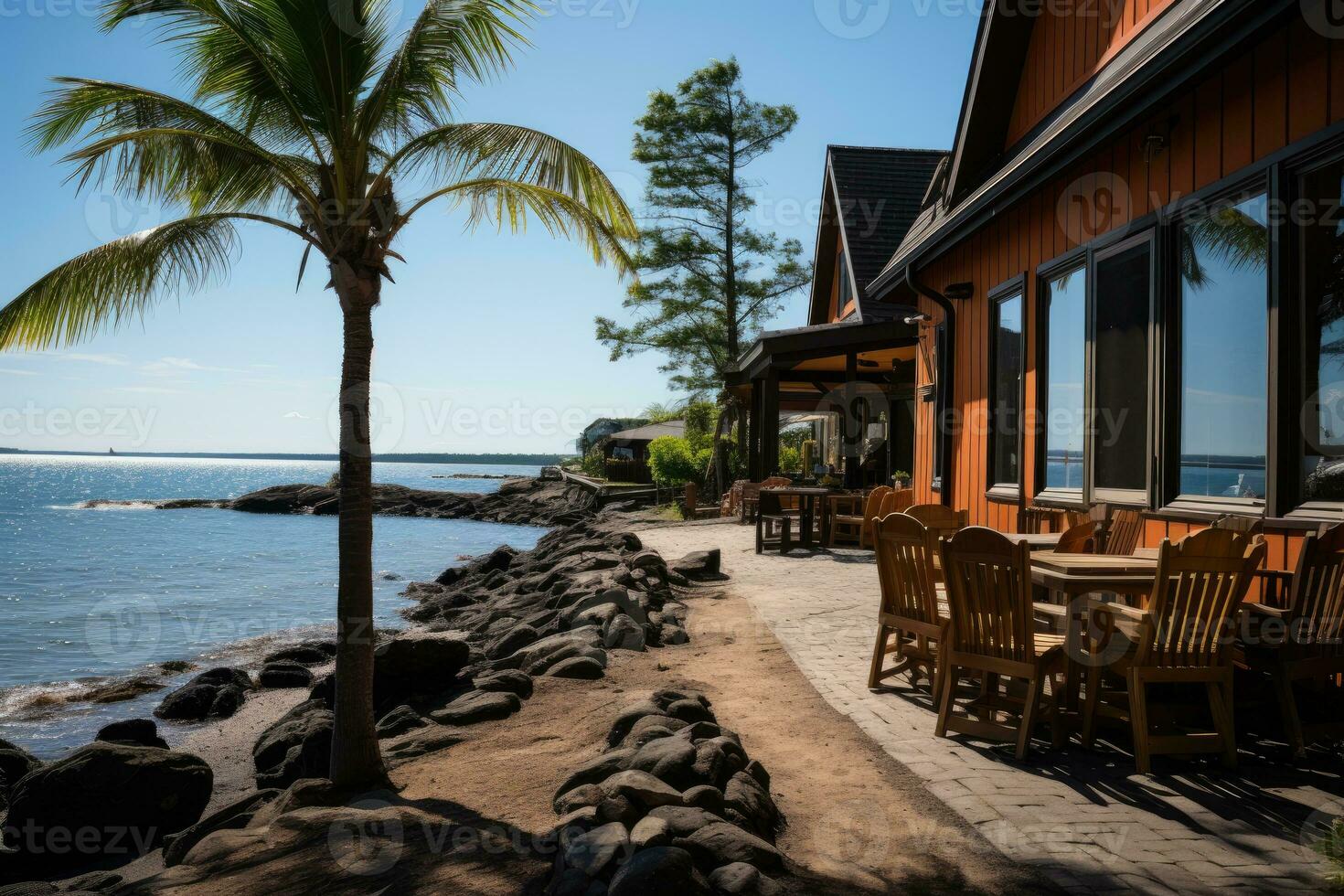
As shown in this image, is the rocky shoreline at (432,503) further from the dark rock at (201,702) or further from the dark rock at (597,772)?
the dark rock at (597,772)

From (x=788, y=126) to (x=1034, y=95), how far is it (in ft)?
75.7

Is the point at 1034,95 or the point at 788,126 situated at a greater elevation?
the point at 788,126

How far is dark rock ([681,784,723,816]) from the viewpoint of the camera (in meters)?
3.63

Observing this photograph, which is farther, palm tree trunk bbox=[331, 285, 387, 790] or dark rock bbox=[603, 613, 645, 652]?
dark rock bbox=[603, 613, 645, 652]

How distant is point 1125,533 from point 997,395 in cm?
325

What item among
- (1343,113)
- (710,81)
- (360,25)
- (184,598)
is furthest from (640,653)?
(710,81)

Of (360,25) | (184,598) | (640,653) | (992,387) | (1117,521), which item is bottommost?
(184,598)

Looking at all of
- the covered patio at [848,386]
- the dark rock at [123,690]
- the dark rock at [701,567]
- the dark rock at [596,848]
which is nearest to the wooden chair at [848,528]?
the covered patio at [848,386]

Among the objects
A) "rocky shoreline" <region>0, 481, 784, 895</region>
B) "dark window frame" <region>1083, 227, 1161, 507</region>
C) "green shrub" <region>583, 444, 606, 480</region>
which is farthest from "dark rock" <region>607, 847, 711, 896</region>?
"green shrub" <region>583, 444, 606, 480</region>

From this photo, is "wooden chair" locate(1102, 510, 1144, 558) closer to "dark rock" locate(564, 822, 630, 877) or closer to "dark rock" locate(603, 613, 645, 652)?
"dark rock" locate(603, 613, 645, 652)

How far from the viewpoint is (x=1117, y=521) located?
6.15 m

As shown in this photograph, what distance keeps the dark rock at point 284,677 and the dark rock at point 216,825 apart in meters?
5.88

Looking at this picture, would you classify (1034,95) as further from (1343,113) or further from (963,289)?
(1343,113)

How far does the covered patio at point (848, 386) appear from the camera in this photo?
15.4 meters
